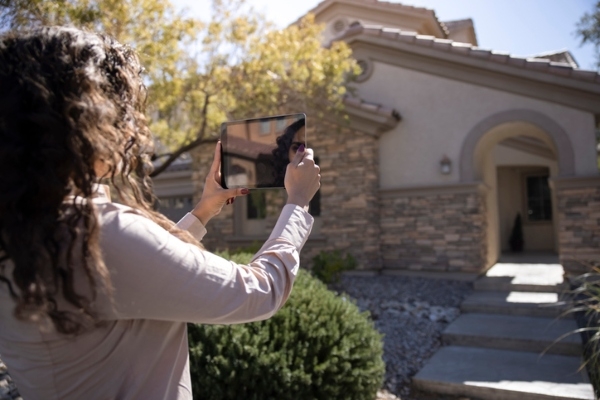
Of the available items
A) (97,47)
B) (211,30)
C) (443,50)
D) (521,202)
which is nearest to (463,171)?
(443,50)

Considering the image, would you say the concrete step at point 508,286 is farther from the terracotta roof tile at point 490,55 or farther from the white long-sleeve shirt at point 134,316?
the white long-sleeve shirt at point 134,316

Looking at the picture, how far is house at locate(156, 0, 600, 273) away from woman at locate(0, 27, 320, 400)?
29.0 ft

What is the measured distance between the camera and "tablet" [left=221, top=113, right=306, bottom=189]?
1.68 m

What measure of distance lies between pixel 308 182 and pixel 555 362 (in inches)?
221

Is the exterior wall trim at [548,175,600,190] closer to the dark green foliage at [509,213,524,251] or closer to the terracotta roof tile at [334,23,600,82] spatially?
the terracotta roof tile at [334,23,600,82]

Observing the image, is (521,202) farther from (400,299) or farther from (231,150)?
(231,150)

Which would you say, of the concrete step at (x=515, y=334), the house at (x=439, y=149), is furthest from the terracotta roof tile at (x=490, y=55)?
the concrete step at (x=515, y=334)

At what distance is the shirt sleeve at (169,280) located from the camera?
109cm

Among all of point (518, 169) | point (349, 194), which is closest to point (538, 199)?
point (518, 169)

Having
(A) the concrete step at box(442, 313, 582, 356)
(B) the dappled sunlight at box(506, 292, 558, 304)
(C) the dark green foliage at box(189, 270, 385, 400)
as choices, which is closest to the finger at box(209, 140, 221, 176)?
(C) the dark green foliage at box(189, 270, 385, 400)

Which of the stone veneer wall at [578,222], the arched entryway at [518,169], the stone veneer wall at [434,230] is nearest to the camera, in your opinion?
the stone veneer wall at [578,222]

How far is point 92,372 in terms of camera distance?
1143 millimetres

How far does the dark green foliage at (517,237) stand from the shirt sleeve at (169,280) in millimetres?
16445

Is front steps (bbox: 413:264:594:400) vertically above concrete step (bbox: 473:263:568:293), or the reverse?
concrete step (bbox: 473:263:568:293)
